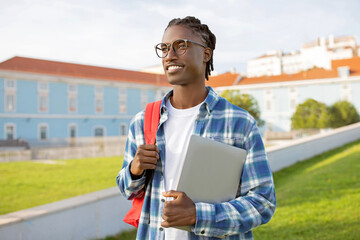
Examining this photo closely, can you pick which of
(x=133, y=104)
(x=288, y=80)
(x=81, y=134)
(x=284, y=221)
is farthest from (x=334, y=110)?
(x=284, y=221)

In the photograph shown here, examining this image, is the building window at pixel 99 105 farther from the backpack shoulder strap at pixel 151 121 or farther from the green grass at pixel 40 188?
the backpack shoulder strap at pixel 151 121

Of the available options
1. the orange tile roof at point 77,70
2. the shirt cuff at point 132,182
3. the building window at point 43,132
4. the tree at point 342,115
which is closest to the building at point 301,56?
the orange tile roof at point 77,70

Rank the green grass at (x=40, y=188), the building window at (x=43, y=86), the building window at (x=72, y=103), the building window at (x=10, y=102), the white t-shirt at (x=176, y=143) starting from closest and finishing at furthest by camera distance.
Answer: the white t-shirt at (x=176, y=143) → the green grass at (x=40, y=188) → the building window at (x=10, y=102) → the building window at (x=43, y=86) → the building window at (x=72, y=103)

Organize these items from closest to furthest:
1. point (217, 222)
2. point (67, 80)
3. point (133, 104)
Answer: point (217, 222) < point (67, 80) < point (133, 104)

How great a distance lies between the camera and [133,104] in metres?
41.6

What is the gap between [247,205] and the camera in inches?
57.1

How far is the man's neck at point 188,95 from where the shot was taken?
1688mm

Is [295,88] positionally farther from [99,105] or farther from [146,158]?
[146,158]

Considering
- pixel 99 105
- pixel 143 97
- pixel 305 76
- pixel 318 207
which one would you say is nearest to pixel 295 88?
pixel 305 76

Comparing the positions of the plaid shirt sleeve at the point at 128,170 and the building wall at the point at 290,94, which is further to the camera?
the building wall at the point at 290,94

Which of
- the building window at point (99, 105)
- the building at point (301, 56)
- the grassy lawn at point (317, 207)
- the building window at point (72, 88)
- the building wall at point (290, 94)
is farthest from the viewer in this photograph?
the building at point (301, 56)

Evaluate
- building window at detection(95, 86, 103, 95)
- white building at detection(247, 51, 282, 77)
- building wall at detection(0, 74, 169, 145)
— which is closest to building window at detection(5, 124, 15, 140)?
building wall at detection(0, 74, 169, 145)

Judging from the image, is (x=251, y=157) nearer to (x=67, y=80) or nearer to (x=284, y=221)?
(x=284, y=221)

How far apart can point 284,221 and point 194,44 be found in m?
4.02
